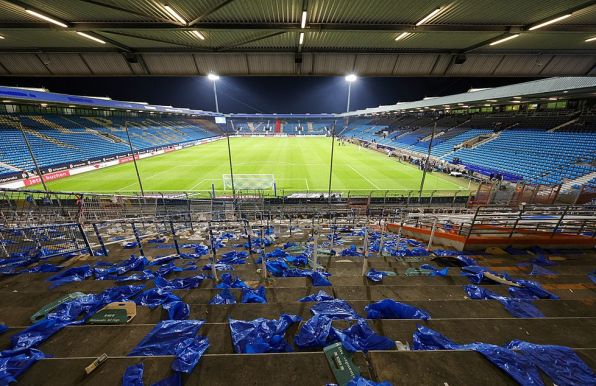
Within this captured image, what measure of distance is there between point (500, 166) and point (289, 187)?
82.3ft

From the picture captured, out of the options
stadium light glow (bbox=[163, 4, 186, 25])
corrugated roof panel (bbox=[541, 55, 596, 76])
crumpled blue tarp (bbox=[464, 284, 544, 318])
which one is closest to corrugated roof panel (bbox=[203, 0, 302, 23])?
stadium light glow (bbox=[163, 4, 186, 25])

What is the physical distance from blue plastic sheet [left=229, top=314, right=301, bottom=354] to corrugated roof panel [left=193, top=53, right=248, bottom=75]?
25.2ft

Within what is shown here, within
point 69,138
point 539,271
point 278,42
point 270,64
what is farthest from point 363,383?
point 69,138

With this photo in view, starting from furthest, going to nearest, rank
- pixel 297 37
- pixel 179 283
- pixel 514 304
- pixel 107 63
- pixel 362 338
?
pixel 107 63, pixel 297 37, pixel 179 283, pixel 514 304, pixel 362 338

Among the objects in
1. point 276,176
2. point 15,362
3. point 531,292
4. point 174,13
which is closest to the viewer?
point 15,362

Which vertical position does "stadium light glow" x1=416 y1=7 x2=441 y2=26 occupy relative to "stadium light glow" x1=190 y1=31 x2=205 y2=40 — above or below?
above

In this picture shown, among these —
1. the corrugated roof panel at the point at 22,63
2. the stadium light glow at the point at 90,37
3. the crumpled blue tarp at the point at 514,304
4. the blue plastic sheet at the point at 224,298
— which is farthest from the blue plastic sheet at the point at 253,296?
the corrugated roof panel at the point at 22,63

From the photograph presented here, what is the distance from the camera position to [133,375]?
2586 mm

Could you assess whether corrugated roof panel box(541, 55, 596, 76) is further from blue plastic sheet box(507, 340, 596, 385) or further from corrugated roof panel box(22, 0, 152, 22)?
corrugated roof panel box(22, 0, 152, 22)

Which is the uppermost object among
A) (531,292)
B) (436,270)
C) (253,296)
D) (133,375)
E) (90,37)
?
(90,37)

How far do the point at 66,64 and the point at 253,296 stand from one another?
9562mm

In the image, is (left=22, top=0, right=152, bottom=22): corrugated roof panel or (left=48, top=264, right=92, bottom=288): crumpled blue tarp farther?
(left=48, top=264, right=92, bottom=288): crumpled blue tarp

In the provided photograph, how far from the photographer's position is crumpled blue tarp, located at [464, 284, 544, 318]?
3949 mm

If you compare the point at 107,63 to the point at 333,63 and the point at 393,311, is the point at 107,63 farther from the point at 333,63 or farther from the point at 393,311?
the point at 393,311
